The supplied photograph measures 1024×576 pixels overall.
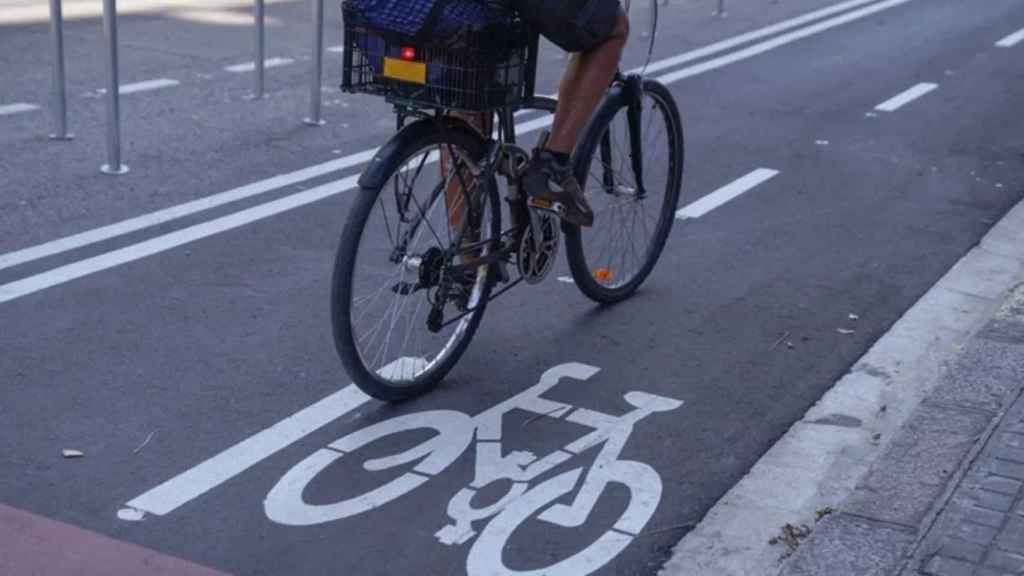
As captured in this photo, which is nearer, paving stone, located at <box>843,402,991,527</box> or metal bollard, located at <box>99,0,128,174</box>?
paving stone, located at <box>843,402,991,527</box>

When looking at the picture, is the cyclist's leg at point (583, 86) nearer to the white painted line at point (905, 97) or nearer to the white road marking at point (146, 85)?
the white road marking at point (146, 85)

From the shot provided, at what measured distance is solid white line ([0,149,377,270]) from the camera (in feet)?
21.5

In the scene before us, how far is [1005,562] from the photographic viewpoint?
13.3 ft

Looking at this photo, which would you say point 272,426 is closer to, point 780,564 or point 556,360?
point 556,360

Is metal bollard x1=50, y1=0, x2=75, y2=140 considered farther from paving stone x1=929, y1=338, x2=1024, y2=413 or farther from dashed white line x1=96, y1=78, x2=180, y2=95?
paving stone x1=929, y1=338, x2=1024, y2=413

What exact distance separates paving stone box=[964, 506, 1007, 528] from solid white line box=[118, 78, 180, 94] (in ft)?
23.5

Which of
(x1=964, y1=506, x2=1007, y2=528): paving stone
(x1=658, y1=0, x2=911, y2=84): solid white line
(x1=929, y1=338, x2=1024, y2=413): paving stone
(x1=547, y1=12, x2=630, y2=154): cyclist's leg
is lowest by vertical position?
(x1=658, y1=0, x2=911, y2=84): solid white line

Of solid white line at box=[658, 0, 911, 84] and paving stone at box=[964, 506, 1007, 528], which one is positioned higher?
paving stone at box=[964, 506, 1007, 528]

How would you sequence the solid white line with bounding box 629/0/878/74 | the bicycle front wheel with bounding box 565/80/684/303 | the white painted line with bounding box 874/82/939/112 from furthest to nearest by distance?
the solid white line with bounding box 629/0/878/74
the white painted line with bounding box 874/82/939/112
the bicycle front wheel with bounding box 565/80/684/303

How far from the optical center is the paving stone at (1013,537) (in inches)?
163

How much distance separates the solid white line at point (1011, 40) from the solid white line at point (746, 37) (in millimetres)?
1898

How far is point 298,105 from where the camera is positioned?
10.1 meters

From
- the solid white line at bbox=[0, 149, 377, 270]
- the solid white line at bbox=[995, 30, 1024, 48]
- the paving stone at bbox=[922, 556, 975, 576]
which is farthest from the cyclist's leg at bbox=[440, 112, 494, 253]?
the solid white line at bbox=[995, 30, 1024, 48]

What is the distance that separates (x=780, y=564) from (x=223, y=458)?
1.65 m
